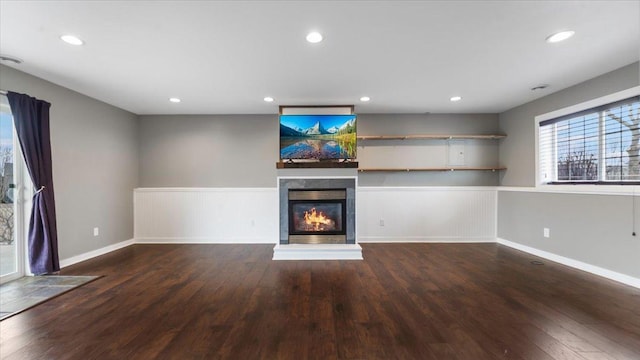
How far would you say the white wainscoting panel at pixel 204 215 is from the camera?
16.1 feet

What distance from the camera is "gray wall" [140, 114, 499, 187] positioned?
4922 mm

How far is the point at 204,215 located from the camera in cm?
491

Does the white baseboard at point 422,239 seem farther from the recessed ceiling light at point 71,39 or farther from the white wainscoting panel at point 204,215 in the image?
the recessed ceiling light at point 71,39

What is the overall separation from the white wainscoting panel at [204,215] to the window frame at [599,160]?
4331mm

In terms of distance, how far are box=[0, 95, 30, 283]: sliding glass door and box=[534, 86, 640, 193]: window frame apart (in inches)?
270

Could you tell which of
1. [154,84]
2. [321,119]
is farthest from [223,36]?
[321,119]

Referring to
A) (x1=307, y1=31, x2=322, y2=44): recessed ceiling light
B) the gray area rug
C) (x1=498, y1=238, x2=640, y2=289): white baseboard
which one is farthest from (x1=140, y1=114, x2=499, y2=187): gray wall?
(x1=307, y1=31, x2=322, y2=44): recessed ceiling light

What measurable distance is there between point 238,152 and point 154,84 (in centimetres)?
180

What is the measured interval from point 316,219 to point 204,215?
2.16 metres

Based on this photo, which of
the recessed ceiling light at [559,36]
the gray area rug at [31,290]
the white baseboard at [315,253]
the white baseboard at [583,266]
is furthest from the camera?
the white baseboard at [315,253]

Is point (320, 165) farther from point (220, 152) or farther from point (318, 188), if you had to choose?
point (220, 152)

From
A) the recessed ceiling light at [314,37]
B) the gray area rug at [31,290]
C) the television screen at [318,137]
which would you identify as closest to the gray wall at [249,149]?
the television screen at [318,137]

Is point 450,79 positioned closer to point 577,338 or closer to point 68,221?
point 577,338

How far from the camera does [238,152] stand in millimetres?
4969
